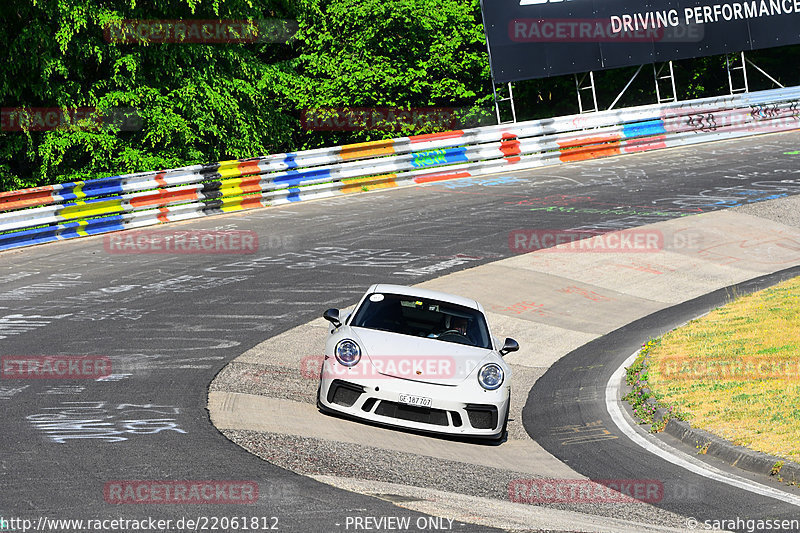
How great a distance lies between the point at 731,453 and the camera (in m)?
8.59

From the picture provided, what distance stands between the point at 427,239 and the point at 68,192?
23.5 ft

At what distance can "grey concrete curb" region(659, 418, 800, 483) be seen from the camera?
7945 millimetres

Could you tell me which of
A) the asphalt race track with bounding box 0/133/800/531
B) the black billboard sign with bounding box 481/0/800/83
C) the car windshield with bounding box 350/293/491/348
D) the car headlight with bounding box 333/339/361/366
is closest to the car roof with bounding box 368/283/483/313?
the car windshield with bounding box 350/293/491/348

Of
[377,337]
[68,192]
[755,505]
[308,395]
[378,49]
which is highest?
[378,49]

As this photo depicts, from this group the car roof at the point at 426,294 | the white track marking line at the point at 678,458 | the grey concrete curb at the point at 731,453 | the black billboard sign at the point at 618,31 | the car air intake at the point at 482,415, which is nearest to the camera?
→ the white track marking line at the point at 678,458

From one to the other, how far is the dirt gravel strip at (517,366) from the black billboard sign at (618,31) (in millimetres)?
9387

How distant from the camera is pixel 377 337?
9.48 m

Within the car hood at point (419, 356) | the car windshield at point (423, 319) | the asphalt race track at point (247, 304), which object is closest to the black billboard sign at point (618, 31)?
the asphalt race track at point (247, 304)

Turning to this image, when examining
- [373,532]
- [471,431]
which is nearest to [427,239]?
[471,431]

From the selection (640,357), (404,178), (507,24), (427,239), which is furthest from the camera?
(507,24)

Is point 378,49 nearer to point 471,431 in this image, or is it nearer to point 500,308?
point 500,308

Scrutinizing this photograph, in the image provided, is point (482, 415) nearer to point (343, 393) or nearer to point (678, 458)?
point (343, 393)

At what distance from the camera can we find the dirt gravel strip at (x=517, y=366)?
7145 mm

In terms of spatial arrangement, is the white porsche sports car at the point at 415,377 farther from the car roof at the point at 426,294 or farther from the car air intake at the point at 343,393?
the car roof at the point at 426,294
